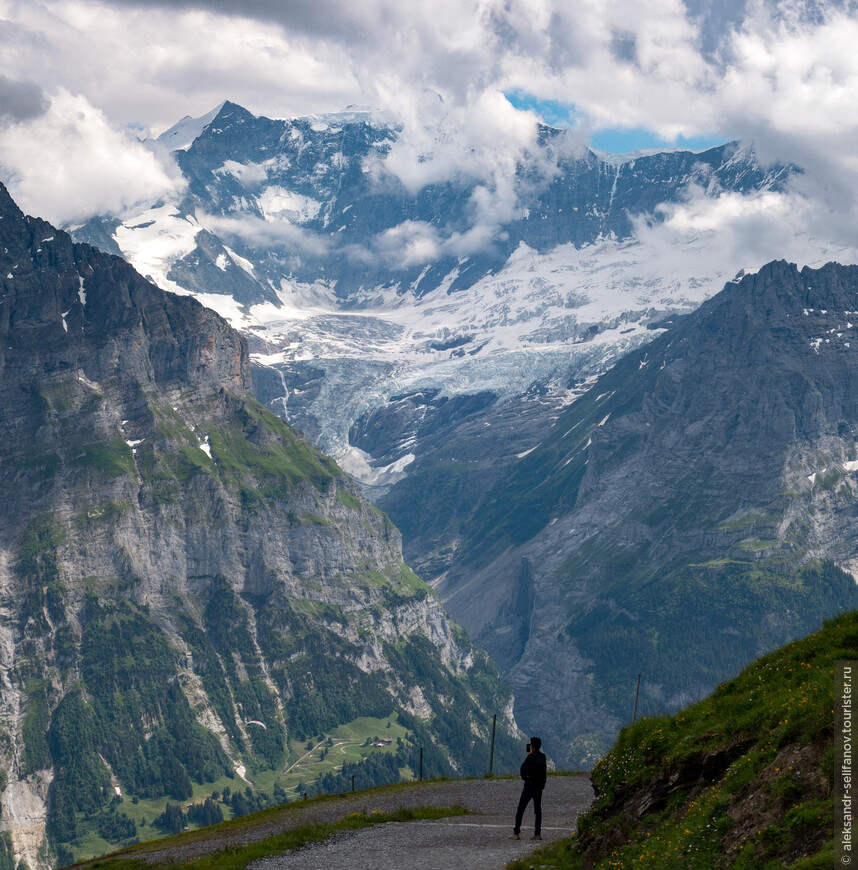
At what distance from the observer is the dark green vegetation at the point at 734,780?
105ft

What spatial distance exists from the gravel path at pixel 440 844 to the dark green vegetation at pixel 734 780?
3565mm

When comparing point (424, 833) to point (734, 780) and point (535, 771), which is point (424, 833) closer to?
point (535, 771)

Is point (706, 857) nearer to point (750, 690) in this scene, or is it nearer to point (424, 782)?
point (750, 690)

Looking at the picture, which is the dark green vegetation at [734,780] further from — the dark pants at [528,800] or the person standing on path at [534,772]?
the person standing on path at [534,772]

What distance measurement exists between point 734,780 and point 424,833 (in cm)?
2455

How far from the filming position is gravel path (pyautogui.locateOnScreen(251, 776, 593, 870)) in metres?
48.8

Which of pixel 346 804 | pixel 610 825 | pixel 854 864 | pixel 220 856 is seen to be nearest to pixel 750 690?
pixel 610 825

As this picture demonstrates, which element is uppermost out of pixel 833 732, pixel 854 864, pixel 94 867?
pixel 833 732

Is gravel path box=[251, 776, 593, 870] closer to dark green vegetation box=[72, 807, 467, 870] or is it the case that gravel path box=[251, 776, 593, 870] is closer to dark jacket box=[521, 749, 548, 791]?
dark green vegetation box=[72, 807, 467, 870]

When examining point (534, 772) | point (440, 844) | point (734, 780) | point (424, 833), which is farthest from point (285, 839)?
point (734, 780)

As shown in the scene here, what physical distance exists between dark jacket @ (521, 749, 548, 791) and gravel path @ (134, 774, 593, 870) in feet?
10.1

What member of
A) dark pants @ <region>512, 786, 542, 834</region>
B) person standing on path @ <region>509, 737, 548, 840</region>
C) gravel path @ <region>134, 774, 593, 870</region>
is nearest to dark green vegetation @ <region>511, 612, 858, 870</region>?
dark pants @ <region>512, 786, 542, 834</region>

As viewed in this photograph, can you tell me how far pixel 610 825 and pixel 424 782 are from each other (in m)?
39.1

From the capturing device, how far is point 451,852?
5062 cm
